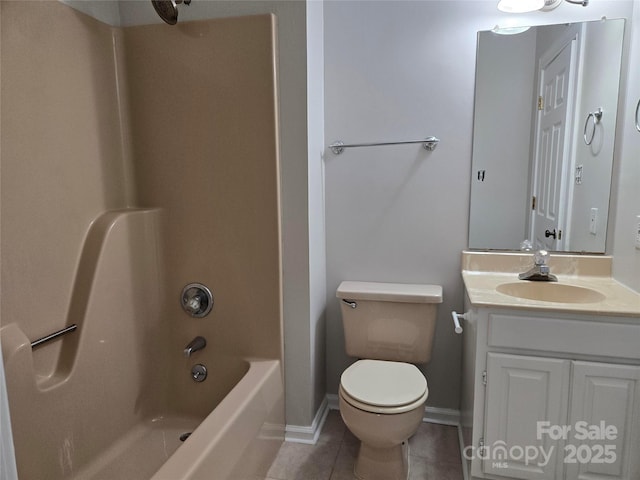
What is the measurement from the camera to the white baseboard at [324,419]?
1993 mm

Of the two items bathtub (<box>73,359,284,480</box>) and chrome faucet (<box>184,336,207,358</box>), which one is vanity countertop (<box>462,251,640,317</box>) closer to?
bathtub (<box>73,359,284,480</box>)

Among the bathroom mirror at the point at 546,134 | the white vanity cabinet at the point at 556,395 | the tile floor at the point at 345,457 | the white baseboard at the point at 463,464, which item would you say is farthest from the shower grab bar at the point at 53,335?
the bathroom mirror at the point at 546,134

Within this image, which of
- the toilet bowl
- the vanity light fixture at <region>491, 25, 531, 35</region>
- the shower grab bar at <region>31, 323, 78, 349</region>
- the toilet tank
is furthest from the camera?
the toilet tank

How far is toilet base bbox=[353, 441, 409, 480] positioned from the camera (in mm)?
1721

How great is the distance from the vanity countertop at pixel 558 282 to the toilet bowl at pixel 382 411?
0.47 metres

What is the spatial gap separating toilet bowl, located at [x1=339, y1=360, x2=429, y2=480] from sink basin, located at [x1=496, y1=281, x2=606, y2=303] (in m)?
0.58

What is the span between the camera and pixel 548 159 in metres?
1.89

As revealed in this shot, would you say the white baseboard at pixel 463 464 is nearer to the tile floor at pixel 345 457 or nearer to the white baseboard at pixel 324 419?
the tile floor at pixel 345 457

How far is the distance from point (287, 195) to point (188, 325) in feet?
2.65

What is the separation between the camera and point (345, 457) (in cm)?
190

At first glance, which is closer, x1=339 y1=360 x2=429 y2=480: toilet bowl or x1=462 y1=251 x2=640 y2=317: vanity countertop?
x1=462 y1=251 x2=640 y2=317: vanity countertop

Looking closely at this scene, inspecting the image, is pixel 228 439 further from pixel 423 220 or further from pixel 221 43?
pixel 221 43

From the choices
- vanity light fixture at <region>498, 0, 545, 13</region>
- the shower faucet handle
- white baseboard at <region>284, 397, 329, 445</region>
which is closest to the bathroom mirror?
vanity light fixture at <region>498, 0, 545, 13</region>

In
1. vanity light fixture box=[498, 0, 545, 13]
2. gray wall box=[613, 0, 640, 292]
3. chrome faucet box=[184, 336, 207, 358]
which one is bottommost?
chrome faucet box=[184, 336, 207, 358]
